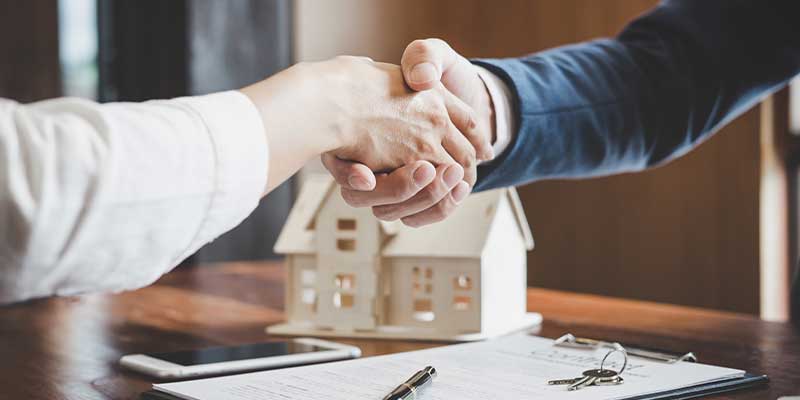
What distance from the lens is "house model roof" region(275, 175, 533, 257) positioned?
99 centimetres

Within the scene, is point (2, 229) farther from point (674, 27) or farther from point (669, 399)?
point (674, 27)

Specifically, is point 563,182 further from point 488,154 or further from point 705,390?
point 705,390

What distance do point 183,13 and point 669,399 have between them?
1.68m

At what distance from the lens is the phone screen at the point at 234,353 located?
817 mm

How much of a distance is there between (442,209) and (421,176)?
0.06 m

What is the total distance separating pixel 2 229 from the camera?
545 mm

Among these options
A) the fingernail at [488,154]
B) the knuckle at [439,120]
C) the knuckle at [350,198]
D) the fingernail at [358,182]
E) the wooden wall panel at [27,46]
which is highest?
the wooden wall panel at [27,46]

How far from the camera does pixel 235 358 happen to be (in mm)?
827

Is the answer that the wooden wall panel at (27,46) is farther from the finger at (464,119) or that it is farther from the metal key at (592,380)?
the metal key at (592,380)

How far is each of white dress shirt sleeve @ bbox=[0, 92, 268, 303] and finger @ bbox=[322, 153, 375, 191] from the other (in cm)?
22

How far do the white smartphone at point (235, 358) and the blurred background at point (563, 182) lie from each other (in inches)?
49.8

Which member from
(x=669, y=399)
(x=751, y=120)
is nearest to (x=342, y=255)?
(x=669, y=399)

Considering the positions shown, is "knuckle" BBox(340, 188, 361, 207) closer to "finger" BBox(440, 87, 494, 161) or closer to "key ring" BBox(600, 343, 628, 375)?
"finger" BBox(440, 87, 494, 161)

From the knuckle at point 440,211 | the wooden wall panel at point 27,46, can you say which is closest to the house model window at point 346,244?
the knuckle at point 440,211
